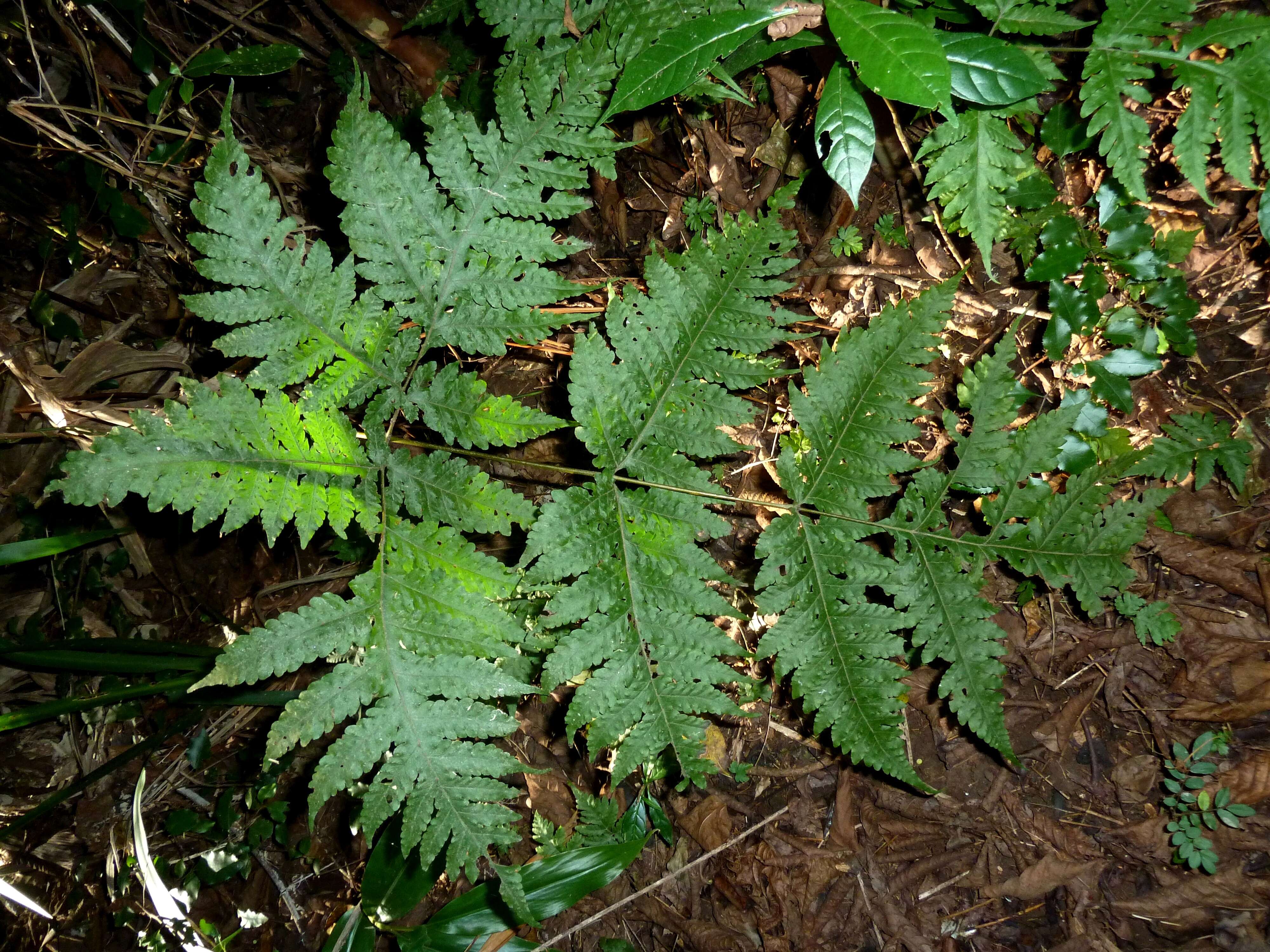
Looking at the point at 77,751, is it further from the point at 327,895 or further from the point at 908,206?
the point at 908,206

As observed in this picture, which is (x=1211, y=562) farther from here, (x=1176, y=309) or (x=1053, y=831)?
(x=1053, y=831)

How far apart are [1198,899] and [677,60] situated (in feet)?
10.9

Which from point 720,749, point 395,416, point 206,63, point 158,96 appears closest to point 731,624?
point 720,749

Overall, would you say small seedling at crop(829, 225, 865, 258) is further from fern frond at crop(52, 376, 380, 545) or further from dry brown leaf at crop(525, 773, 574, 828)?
dry brown leaf at crop(525, 773, 574, 828)

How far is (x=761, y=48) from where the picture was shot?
239 centimetres

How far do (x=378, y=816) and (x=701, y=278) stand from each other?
1860 millimetres

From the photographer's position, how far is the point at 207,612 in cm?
389

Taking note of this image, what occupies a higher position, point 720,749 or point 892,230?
point 892,230

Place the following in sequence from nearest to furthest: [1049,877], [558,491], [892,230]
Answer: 1. [558,491]
2. [1049,877]
3. [892,230]

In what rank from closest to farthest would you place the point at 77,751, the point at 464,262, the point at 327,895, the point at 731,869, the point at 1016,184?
the point at 464,262 < the point at 1016,184 < the point at 731,869 < the point at 327,895 < the point at 77,751

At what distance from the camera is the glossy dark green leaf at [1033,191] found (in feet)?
8.63

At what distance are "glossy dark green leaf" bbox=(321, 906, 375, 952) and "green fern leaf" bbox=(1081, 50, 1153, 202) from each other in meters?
4.01

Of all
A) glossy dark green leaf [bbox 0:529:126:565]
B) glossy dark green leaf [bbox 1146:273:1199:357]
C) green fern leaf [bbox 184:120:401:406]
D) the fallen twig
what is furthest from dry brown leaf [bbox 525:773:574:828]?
glossy dark green leaf [bbox 1146:273:1199:357]

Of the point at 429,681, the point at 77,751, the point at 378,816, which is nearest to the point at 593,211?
the point at 429,681
